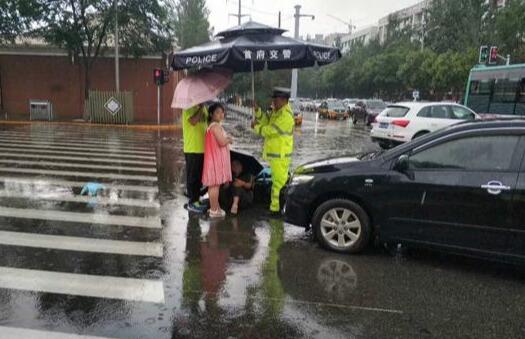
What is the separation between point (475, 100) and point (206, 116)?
18.1 meters

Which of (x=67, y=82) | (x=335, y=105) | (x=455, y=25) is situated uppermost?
(x=455, y=25)

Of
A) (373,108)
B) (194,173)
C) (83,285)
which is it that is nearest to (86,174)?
(194,173)

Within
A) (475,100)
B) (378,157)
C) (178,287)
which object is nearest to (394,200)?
(378,157)

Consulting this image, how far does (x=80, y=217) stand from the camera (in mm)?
7039

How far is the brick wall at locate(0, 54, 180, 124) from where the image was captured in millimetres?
27047

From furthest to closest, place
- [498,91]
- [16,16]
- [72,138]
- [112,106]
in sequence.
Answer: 1. [112,106]
2. [16,16]
3. [498,91]
4. [72,138]

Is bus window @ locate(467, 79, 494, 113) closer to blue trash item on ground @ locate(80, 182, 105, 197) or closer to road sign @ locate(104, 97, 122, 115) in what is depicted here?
road sign @ locate(104, 97, 122, 115)

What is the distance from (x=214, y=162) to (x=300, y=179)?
1.54 m

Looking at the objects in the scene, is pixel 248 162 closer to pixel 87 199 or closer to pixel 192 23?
pixel 87 199

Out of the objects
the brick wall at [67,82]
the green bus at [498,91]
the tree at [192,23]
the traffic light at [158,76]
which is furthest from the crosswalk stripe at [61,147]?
the tree at [192,23]

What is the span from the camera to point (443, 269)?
536 centimetres

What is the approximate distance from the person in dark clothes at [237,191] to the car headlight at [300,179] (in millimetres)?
1596

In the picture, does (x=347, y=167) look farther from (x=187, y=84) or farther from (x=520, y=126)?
(x=187, y=84)

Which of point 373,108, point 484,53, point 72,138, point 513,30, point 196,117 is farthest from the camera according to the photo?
point 513,30
